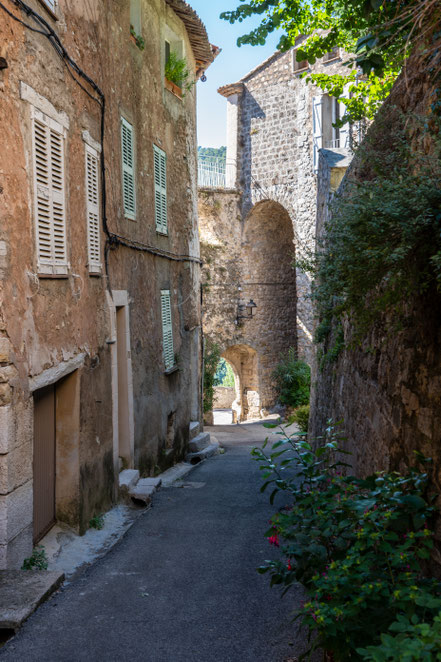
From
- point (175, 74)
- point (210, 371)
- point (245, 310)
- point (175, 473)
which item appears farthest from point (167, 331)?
point (245, 310)

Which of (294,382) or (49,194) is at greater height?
(49,194)

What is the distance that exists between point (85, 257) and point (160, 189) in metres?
4.33

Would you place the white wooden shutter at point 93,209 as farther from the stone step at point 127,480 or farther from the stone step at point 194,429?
the stone step at point 194,429

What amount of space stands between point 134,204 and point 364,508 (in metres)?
6.77

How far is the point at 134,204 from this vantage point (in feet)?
28.2

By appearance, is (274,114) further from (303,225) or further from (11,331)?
(11,331)

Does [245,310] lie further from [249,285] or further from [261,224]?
[261,224]

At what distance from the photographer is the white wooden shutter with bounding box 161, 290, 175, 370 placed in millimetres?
10125

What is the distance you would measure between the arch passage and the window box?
9625 mm

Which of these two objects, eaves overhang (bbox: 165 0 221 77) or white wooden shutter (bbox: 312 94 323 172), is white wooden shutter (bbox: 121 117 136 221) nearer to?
eaves overhang (bbox: 165 0 221 77)

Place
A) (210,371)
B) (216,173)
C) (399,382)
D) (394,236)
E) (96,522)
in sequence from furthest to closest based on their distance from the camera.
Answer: (216,173) → (210,371) → (96,522) → (399,382) → (394,236)

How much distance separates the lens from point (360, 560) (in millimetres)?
2436

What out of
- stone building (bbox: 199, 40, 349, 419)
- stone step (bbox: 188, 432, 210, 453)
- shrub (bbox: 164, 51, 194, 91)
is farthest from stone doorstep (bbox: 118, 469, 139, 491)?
stone building (bbox: 199, 40, 349, 419)

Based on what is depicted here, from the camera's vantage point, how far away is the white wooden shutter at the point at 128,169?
26.8 ft
